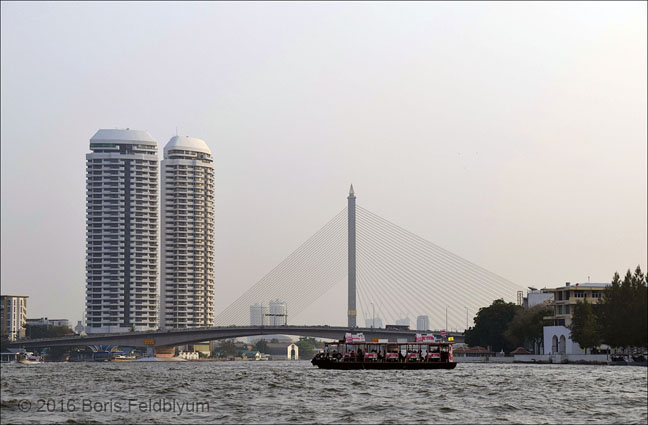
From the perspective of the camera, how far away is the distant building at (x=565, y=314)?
155 meters

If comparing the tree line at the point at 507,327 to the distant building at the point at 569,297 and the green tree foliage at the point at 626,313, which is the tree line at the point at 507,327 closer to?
the distant building at the point at 569,297

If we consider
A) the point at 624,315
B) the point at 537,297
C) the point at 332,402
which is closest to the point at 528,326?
the point at 537,297

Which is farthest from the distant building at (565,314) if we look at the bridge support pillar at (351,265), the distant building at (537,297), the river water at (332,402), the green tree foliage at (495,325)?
the river water at (332,402)

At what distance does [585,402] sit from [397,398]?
430 inches

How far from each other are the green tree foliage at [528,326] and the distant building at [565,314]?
171cm

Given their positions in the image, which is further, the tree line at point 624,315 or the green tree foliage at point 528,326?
the green tree foliage at point 528,326

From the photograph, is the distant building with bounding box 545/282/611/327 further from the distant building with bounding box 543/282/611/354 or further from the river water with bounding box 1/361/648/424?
the river water with bounding box 1/361/648/424

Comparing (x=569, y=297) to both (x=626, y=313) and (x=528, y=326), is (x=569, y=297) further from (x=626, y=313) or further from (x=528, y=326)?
(x=626, y=313)

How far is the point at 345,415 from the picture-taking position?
172 ft

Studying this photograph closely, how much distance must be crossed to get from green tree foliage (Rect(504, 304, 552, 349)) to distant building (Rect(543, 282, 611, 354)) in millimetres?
1715

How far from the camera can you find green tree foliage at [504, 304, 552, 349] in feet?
542

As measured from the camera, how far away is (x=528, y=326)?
546ft

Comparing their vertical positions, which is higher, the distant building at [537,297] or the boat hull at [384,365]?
the distant building at [537,297]

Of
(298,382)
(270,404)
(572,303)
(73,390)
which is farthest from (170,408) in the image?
(572,303)
